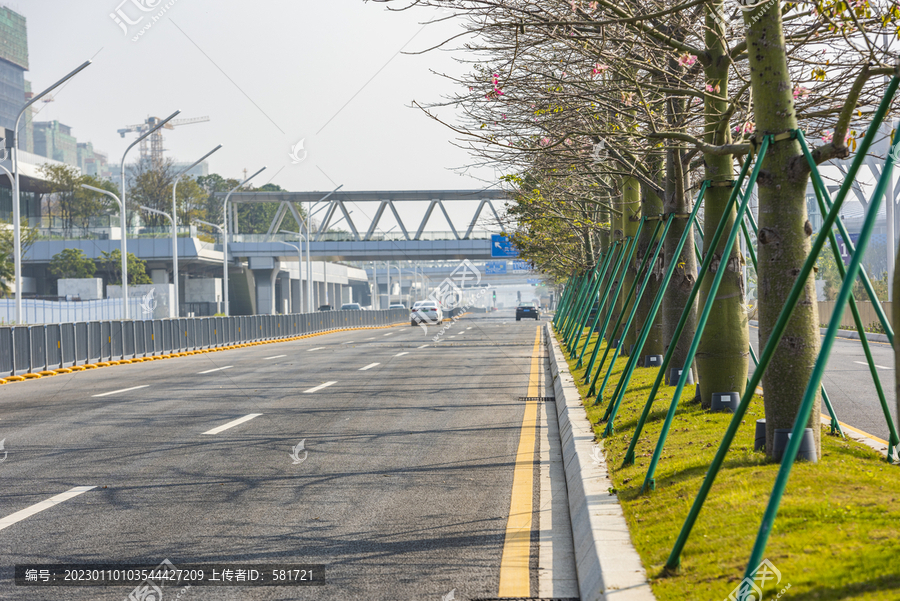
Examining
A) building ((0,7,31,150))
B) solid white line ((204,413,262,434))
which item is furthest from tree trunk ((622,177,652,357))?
building ((0,7,31,150))

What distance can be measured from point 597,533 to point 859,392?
968 centimetres

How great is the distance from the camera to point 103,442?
369 inches

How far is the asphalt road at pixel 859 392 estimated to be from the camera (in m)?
→ 9.85

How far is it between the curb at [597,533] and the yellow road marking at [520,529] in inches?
12.6

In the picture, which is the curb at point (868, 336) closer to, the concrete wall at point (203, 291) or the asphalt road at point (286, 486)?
the asphalt road at point (286, 486)

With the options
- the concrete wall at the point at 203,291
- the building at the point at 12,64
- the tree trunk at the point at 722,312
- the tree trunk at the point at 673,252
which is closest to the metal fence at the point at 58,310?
the concrete wall at the point at 203,291

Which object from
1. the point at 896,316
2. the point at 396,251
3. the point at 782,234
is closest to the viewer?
the point at 896,316

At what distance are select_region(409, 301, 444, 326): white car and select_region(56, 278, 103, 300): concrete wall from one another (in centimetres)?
2293

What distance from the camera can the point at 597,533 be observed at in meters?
5.01

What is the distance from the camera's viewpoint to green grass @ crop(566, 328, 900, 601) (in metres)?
3.73

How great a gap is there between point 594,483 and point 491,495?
36.6 inches

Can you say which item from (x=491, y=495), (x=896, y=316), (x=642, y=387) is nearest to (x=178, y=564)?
(x=491, y=495)

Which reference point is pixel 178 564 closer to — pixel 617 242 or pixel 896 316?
pixel 896 316

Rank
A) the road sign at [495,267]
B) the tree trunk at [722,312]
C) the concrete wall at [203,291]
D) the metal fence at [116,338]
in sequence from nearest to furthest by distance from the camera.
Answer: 1. the tree trunk at [722,312]
2. the metal fence at [116,338]
3. the concrete wall at [203,291]
4. the road sign at [495,267]
